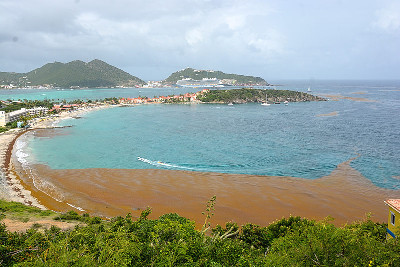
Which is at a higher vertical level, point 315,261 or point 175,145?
point 315,261

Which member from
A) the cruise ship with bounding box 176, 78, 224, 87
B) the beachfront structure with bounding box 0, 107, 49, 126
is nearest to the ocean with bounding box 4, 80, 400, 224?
the beachfront structure with bounding box 0, 107, 49, 126

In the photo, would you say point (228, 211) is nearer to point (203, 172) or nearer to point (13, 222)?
point (203, 172)

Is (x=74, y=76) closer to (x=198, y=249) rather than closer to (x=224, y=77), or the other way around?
(x=224, y=77)

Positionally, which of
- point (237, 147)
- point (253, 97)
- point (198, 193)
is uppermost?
point (253, 97)

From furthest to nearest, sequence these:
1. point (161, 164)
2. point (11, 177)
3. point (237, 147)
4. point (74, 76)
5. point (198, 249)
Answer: point (74, 76) < point (237, 147) < point (161, 164) < point (11, 177) < point (198, 249)

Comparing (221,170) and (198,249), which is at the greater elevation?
(198,249)

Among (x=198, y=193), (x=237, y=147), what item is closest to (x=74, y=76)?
(x=237, y=147)

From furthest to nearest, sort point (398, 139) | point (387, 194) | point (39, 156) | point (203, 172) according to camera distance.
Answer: point (398, 139) < point (39, 156) < point (203, 172) < point (387, 194)

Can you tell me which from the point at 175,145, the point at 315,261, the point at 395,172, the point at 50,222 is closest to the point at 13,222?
the point at 50,222
